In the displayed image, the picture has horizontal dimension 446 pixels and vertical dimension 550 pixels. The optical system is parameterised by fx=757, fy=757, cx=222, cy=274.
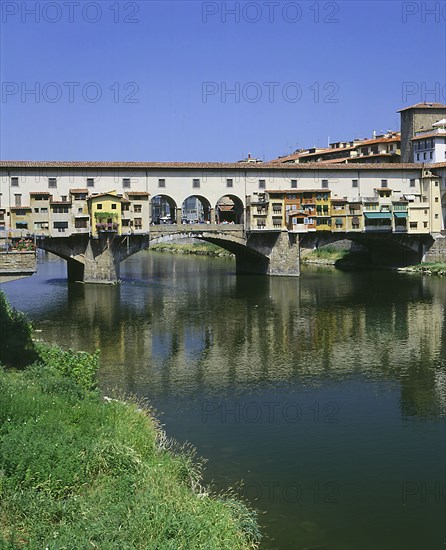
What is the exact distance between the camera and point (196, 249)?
84.4 meters

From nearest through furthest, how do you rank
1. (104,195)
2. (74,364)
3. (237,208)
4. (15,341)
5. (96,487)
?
(96,487) < (74,364) < (15,341) < (104,195) < (237,208)

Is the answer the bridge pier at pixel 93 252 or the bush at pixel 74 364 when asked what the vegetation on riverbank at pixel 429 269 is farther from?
the bush at pixel 74 364

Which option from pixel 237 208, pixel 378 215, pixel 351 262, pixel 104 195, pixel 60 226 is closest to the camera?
pixel 60 226

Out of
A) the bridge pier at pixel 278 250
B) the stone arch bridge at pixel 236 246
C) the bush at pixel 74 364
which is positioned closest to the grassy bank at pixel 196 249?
the stone arch bridge at pixel 236 246

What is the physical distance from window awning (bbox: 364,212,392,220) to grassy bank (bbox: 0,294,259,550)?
42.9 m

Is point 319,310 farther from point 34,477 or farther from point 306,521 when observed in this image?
point 34,477

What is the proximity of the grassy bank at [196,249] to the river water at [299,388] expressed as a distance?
32.7 meters

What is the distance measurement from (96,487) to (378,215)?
47160 millimetres

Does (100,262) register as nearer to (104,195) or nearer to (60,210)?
(60,210)

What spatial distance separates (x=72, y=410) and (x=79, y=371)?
4.32 m

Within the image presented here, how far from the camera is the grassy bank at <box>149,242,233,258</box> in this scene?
79.6 metres

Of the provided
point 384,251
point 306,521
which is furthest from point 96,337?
point 384,251

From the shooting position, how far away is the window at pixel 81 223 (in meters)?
49.8

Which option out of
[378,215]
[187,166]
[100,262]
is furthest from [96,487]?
[378,215]
